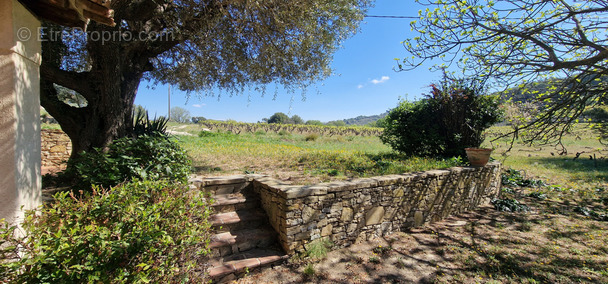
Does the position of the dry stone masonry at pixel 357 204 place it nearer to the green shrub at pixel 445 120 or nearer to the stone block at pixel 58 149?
the green shrub at pixel 445 120

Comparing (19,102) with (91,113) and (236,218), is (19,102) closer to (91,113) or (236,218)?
(236,218)

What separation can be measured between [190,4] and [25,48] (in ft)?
10.6

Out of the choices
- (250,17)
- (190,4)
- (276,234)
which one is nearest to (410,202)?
(276,234)

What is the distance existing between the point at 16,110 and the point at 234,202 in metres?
2.59

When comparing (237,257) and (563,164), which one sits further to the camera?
(563,164)

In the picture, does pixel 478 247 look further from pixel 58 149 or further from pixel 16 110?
pixel 58 149

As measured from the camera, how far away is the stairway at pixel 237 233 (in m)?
2.99

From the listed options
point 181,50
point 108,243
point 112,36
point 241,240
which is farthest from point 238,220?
point 181,50

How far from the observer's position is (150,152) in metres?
3.69

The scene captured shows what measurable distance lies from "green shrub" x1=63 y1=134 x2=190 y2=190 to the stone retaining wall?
5.06m

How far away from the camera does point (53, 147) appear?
7605 mm

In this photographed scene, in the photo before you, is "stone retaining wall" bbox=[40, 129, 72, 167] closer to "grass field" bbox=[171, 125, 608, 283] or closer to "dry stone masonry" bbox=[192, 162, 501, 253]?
"grass field" bbox=[171, 125, 608, 283]

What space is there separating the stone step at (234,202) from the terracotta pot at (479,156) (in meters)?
5.14

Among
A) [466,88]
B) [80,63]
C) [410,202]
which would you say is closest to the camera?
[410,202]
